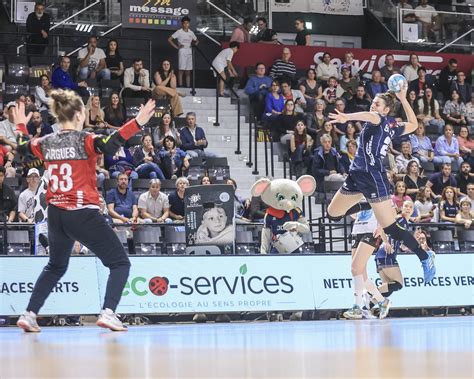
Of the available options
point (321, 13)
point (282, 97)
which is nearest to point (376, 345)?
point (282, 97)

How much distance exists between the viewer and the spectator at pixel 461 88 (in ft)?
80.7

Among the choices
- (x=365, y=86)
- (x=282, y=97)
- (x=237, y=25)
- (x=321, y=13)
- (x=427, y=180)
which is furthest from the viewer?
(x=321, y=13)

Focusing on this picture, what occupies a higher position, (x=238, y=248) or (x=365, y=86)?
(x=365, y=86)

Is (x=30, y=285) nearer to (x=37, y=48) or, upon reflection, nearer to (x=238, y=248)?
(x=238, y=248)

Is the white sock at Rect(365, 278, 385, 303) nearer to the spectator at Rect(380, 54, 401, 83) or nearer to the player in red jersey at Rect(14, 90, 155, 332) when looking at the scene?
the player in red jersey at Rect(14, 90, 155, 332)

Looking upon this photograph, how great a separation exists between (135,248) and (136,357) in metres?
9.05

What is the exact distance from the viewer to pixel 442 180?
2012 cm

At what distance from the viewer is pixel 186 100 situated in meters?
22.8

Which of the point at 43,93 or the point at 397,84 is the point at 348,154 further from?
the point at 397,84

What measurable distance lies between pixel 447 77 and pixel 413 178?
653 cm

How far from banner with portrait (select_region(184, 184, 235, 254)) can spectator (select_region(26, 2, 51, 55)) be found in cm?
827

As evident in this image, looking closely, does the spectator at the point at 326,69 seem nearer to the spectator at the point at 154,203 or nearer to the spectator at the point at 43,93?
the spectator at the point at 43,93

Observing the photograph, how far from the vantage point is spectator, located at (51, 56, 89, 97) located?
20.1 meters

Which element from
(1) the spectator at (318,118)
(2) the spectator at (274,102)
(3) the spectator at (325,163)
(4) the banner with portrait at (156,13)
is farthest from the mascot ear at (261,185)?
(4) the banner with portrait at (156,13)
